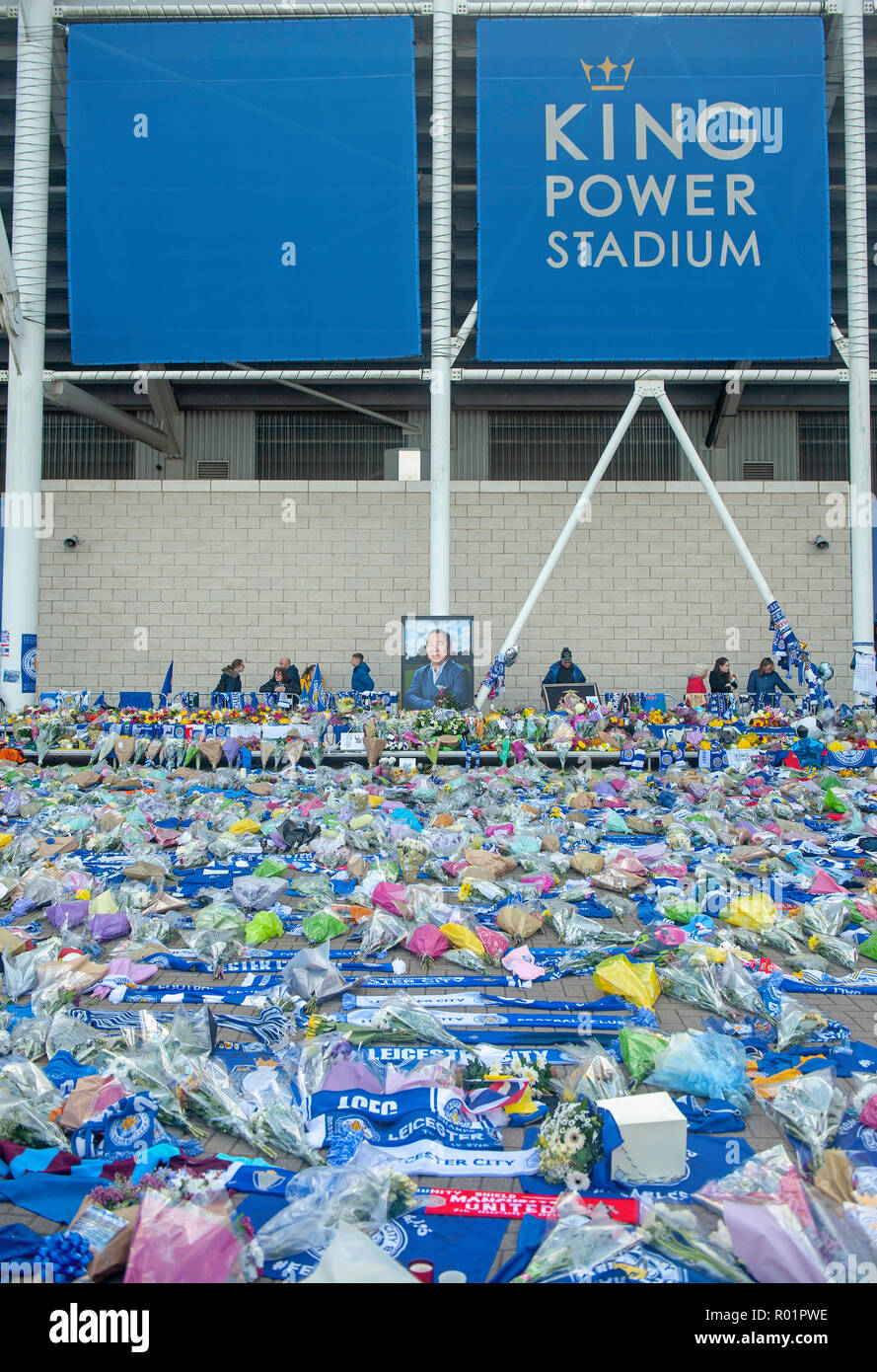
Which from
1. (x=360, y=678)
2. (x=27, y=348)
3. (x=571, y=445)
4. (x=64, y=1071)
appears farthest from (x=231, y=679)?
(x=64, y=1071)

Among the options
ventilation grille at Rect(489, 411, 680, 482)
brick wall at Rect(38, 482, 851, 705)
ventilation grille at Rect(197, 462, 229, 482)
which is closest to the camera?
brick wall at Rect(38, 482, 851, 705)

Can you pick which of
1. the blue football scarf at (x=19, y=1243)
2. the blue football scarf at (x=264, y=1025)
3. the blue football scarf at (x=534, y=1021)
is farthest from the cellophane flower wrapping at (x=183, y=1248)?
the blue football scarf at (x=534, y=1021)

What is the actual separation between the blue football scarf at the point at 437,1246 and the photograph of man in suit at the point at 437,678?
8.96 meters

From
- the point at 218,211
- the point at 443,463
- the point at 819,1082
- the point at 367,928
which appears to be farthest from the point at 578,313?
the point at 819,1082

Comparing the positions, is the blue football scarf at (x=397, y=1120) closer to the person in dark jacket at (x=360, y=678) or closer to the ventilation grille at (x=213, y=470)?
the person in dark jacket at (x=360, y=678)

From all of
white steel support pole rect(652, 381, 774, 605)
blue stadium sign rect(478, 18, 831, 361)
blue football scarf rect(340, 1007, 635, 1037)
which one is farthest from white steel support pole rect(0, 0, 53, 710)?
blue football scarf rect(340, 1007, 635, 1037)

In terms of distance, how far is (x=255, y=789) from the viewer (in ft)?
28.7

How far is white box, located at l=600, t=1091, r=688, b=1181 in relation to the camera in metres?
2.66

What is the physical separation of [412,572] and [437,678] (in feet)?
18.2

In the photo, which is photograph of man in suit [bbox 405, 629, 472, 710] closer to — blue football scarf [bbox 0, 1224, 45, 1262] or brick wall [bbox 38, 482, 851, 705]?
brick wall [bbox 38, 482, 851, 705]

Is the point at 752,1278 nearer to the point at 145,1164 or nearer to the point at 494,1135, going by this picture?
the point at 494,1135

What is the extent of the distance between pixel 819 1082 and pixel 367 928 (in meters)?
2.42

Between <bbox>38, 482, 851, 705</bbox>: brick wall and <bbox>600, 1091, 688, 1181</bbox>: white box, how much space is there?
1424 centimetres

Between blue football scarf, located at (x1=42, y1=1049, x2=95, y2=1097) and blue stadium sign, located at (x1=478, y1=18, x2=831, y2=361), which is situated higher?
blue stadium sign, located at (x1=478, y1=18, x2=831, y2=361)
